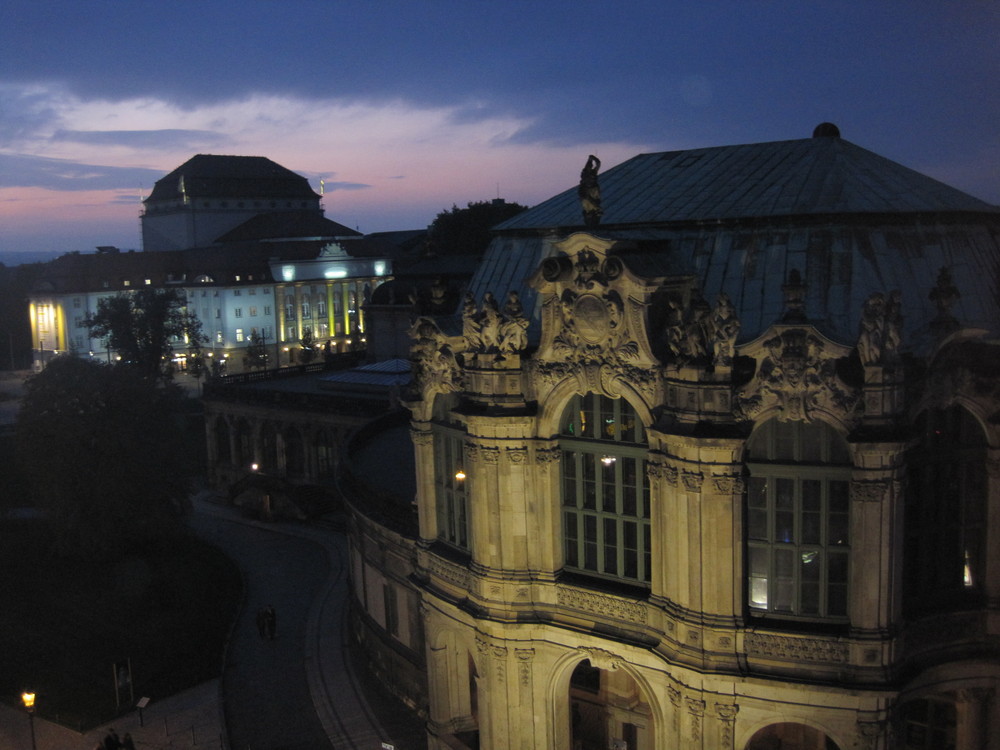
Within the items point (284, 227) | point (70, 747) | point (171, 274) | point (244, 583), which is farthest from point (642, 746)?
point (284, 227)

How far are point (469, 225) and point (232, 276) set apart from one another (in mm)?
39102

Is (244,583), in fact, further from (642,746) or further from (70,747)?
(642,746)

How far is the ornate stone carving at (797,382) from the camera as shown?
2202 cm

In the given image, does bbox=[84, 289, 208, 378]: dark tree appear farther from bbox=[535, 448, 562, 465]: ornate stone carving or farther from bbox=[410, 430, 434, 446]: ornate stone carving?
bbox=[535, 448, 562, 465]: ornate stone carving

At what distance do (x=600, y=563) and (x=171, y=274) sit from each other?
139m

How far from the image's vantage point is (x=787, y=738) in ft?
83.2

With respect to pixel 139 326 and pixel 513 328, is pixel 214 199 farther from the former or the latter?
pixel 513 328

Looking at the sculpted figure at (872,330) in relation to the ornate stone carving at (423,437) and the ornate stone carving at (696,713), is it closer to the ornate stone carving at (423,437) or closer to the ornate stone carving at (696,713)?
the ornate stone carving at (696,713)

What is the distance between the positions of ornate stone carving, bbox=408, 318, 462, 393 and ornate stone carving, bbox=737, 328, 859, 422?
961 cm

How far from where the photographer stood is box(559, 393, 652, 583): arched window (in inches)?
997

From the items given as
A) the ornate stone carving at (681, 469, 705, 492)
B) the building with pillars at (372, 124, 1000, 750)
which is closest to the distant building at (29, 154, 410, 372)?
the building with pillars at (372, 124, 1000, 750)

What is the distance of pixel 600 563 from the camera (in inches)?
1036

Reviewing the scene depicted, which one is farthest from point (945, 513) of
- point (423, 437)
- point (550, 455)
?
point (423, 437)

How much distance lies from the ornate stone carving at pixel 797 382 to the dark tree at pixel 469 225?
130768mm
